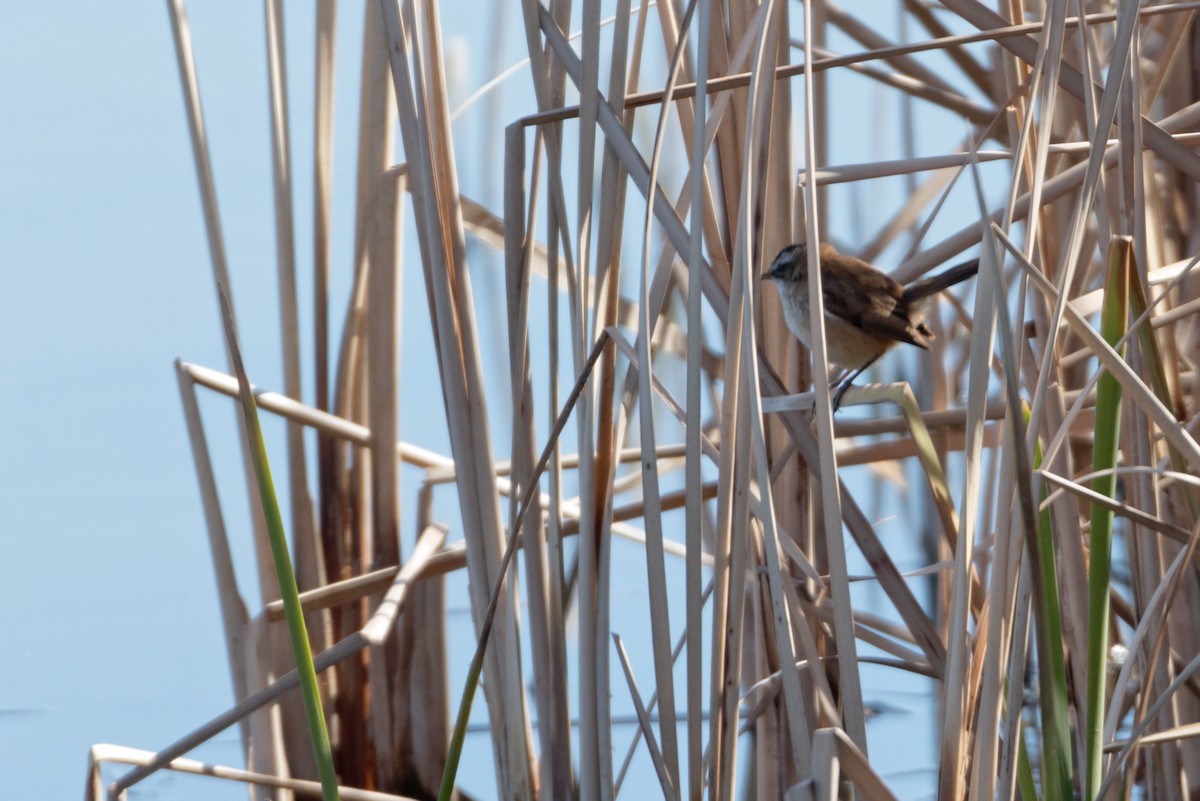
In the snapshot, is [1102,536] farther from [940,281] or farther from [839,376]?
[839,376]

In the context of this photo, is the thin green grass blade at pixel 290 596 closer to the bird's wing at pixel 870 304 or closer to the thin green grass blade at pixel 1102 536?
the thin green grass blade at pixel 1102 536

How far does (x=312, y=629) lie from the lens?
2.36 m

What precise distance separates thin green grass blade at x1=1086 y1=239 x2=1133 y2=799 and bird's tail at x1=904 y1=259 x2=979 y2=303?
72cm

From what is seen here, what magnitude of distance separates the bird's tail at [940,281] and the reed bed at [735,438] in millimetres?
169

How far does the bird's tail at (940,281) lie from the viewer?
2014 mm

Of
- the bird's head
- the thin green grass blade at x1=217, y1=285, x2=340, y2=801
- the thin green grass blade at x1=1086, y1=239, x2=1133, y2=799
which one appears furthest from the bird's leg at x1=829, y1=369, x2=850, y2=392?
the thin green grass blade at x1=217, y1=285, x2=340, y2=801

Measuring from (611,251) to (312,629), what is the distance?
47.6 inches

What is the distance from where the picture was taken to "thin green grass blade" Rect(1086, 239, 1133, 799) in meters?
1.23


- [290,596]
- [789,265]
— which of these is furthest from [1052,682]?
[789,265]

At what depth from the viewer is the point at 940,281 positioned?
2.12 meters

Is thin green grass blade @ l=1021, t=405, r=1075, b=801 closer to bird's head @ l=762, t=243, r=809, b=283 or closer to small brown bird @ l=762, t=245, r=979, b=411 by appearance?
bird's head @ l=762, t=243, r=809, b=283

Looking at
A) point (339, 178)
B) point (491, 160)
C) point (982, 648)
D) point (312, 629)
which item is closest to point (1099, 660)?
point (982, 648)

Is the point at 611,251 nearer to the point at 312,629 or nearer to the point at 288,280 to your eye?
the point at 288,280

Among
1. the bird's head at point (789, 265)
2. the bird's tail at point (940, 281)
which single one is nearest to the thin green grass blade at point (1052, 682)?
the bird's head at point (789, 265)
